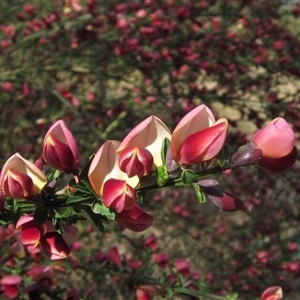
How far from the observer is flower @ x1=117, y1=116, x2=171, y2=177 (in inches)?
28.1

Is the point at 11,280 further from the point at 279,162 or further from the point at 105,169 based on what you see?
the point at 279,162

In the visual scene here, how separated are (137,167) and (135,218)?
0.08m

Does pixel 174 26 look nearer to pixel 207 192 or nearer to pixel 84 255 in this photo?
pixel 84 255

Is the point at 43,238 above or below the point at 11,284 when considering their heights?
above

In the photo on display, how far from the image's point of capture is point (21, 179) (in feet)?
2.42

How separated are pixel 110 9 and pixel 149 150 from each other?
231 centimetres

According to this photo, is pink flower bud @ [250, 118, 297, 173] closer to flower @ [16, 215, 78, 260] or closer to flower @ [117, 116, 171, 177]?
flower @ [117, 116, 171, 177]

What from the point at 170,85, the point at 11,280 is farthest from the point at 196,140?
the point at 170,85

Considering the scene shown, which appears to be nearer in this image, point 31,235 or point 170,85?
point 31,235

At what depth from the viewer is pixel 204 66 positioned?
98.0 inches

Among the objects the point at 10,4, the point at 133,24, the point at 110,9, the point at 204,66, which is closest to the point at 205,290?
the point at 204,66

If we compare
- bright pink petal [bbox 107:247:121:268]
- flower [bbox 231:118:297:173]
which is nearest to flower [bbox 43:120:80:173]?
flower [bbox 231:118:297:173]

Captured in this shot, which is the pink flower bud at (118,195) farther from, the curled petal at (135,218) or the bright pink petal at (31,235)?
the bright pink petal at (31,235)

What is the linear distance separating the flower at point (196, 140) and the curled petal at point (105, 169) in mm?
65
